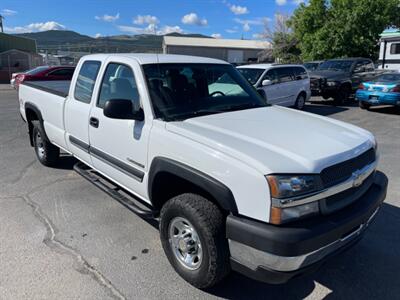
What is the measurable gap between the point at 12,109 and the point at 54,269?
11620 mm

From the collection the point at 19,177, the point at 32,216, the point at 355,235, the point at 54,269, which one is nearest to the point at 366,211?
the point at 355,235

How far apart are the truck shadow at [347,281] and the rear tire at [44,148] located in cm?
396

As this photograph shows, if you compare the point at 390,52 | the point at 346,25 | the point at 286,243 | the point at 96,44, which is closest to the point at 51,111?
the point at 286,243

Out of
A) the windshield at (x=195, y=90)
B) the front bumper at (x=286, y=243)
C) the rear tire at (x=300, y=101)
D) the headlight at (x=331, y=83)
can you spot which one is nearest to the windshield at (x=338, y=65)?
the headlight at (x=331, y=83)

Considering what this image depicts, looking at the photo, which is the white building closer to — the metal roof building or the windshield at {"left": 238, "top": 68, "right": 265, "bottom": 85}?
the windshield at {"left": 238, "top": 68, "right": 265, "bottom": 85}

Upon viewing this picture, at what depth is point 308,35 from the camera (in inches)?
1056

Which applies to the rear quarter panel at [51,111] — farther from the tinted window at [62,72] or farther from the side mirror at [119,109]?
the tinted window at [62,72]

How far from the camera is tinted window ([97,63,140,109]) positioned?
355 centimetres

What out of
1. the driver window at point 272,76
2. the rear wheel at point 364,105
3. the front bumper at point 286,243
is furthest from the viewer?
the rear wheel at point 364,105

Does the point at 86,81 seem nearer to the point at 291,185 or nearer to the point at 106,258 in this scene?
the point at 106,258

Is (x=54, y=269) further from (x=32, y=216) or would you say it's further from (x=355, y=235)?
(x=355, y=235)

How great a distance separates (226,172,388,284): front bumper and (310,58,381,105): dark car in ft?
40.5

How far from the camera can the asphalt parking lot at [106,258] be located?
9.47 ft

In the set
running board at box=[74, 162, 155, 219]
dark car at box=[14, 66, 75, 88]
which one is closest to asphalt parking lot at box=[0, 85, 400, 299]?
running board at box=[74, 162, 155, 219]
